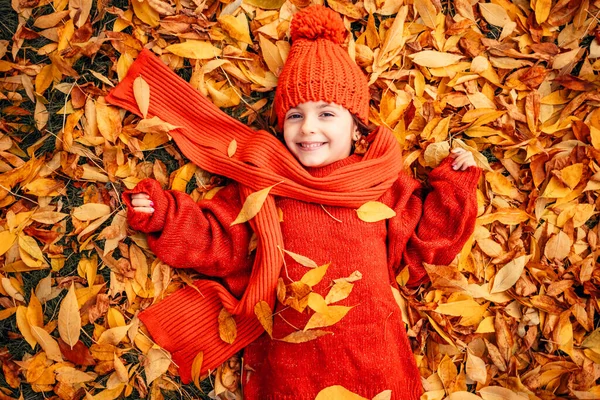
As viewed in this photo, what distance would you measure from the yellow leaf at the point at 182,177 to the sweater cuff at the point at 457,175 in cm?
102

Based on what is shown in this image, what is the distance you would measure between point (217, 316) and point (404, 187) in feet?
3.09

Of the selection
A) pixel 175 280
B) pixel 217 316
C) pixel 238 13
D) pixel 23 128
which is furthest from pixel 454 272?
pixel 23 128

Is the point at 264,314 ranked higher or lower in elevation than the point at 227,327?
higher

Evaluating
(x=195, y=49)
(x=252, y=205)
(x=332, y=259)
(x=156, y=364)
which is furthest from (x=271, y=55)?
(x=156, y=364)

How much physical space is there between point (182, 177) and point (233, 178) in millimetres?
232

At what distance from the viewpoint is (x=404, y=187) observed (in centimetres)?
212

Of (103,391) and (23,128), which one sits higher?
(23,128)

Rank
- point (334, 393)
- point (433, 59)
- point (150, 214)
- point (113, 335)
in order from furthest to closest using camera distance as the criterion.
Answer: point (433, 59) → point (113, 335) → point (150, 214) → point (334, 393)

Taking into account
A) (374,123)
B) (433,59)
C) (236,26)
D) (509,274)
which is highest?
(236,26)

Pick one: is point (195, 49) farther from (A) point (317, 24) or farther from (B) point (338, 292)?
(B) point (338, 292)

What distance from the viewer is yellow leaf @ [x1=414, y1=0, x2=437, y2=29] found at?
222 centimetres

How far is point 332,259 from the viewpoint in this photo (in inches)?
77.1

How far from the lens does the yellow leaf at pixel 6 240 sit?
202 centimetres

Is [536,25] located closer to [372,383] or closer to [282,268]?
[282,268]
